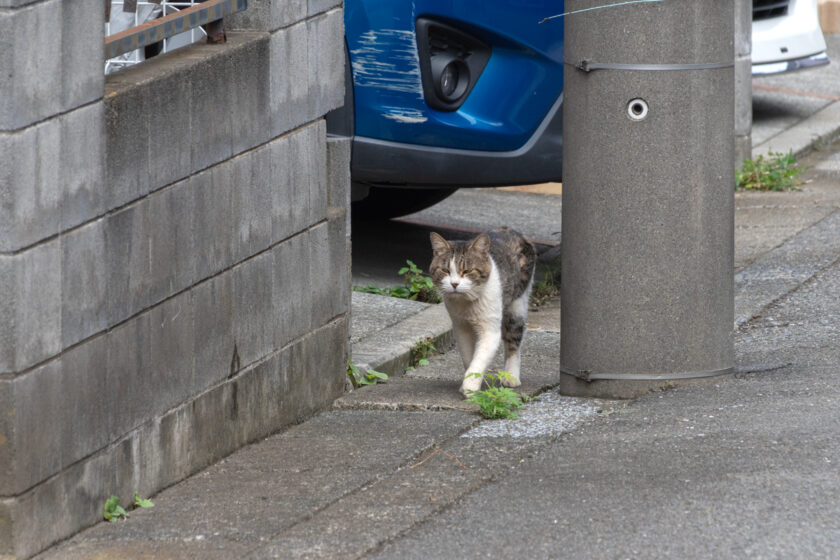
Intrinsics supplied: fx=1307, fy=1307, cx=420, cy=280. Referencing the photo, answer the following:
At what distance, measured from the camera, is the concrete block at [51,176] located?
3336 mm

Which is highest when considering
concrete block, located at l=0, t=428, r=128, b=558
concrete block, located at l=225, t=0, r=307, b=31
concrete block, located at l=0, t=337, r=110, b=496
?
concrete block, located at l=225, t=0, r=307, b=31

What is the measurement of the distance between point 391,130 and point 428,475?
2.71 metres

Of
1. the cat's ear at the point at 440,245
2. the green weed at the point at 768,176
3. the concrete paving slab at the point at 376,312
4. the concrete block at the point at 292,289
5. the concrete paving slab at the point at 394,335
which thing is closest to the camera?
the concrete block at the point at 292,289

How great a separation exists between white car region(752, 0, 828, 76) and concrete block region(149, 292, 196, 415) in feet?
27.0

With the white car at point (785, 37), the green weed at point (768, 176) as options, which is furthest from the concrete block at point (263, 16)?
the white car at point (785, 37)

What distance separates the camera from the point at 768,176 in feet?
32.6

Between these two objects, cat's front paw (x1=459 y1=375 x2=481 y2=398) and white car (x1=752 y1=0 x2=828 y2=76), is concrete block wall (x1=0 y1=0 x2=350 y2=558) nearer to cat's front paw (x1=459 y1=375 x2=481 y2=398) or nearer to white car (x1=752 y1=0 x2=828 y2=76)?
cat's front paw (x1=459 y1=375 x2=481 y2=398)

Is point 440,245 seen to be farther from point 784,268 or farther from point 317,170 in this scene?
point 784,268

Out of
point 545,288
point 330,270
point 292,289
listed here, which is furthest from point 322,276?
point 545,288

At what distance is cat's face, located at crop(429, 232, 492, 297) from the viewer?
17.6 ft

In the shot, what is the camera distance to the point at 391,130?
655 centimetres

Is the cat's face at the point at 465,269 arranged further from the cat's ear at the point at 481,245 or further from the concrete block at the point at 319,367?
the concrete block at the point at 319,367

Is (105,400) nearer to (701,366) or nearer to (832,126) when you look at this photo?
(701,366)

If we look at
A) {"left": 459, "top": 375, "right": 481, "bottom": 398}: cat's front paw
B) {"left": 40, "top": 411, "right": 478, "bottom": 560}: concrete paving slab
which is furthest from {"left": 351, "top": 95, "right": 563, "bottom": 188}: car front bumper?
{"left": 40, "top": 411, "right": 478, "bottom": 560}: concrete paving slab
